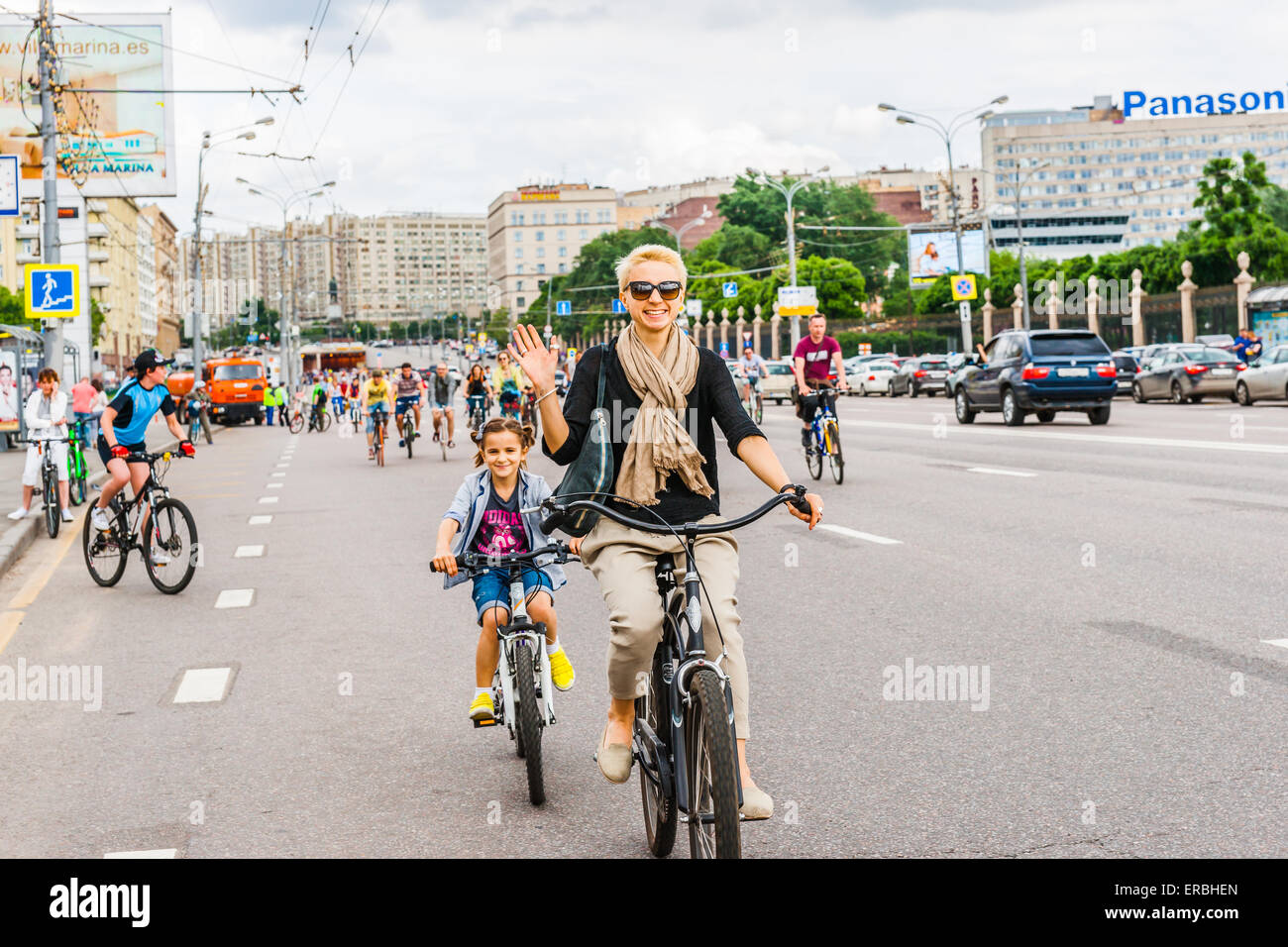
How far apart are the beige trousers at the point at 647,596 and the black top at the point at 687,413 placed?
9 cm

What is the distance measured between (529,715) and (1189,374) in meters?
34.3

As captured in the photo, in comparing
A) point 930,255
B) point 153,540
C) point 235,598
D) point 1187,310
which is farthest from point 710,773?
point 930,255

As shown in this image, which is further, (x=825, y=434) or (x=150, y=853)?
A: (x=825, y=434)

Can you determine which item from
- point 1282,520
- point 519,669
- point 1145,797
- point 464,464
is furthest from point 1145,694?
point 464,464

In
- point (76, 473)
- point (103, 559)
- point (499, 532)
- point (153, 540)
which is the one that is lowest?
point (103, 559)

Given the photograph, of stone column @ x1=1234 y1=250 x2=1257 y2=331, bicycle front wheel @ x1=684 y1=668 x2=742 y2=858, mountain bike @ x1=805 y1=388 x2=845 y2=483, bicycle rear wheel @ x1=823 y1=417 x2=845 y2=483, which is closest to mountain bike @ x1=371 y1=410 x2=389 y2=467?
mountain bike @ x1=805 y1=388 x2=845 y2=483

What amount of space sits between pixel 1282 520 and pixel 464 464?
14339 mm

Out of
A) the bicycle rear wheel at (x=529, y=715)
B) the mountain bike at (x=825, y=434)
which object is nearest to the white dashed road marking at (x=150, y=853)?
the bicycle rear wheel at (x=529, y=715)

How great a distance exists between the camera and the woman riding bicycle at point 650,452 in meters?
4.52

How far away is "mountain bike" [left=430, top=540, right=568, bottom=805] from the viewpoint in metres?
5.40

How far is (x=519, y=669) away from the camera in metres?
5.56

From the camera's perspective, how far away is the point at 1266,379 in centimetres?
3491

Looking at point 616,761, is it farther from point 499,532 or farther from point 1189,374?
point 1189,374

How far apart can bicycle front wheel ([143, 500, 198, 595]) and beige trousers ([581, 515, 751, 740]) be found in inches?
271
